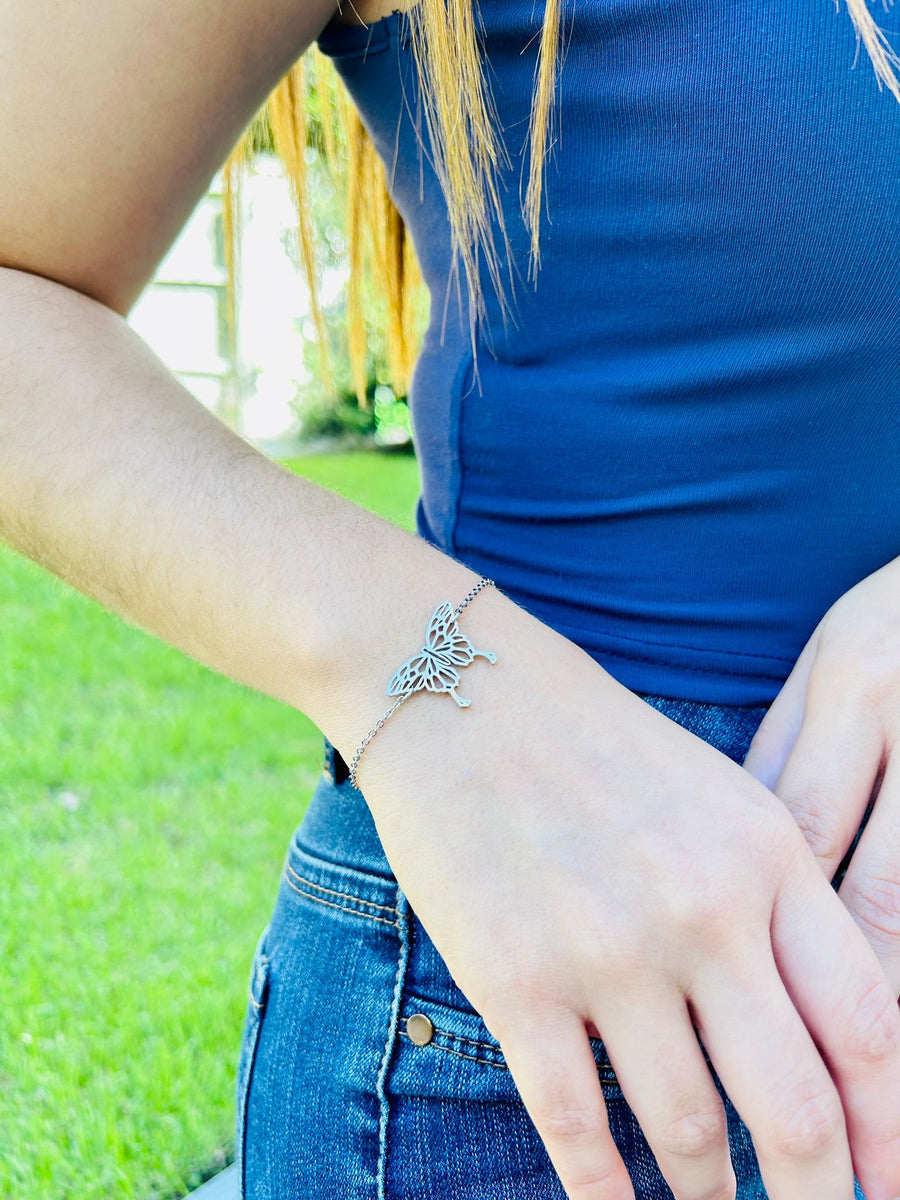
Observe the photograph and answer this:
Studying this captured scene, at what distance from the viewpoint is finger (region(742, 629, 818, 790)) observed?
3.01ft

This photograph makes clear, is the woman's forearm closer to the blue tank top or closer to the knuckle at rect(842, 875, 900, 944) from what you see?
the blue tank top

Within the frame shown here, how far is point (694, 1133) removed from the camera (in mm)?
→ 702

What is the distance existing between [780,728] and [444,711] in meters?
0.35

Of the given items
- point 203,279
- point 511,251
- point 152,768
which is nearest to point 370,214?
point 511,251

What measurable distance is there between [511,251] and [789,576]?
0.43 m

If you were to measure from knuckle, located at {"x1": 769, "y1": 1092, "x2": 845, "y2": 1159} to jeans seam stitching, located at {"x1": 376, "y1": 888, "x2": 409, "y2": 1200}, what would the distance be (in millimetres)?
387

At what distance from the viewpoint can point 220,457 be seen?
2.86ft

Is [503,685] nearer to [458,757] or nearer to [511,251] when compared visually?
[458,757]

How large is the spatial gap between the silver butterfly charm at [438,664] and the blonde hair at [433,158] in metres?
0.43

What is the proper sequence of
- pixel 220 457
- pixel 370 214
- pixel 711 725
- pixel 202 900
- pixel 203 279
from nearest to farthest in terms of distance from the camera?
pixel 220 457 < pixel 711 725 < pixel 370 214 < pixel 202 900 < pixel 203 279

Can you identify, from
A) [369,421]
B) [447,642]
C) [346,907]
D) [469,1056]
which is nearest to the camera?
[447,642]

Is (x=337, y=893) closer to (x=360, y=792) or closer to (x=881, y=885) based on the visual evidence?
(x=360, y=792)

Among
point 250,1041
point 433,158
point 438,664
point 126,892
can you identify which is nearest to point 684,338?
point 433,158

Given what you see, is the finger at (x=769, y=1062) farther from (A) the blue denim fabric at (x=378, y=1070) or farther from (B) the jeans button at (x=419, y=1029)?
(B) the jeans button at (x=419, y=1029)
